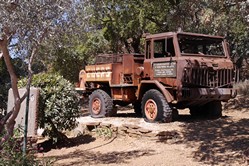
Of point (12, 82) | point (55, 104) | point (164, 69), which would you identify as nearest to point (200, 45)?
point (164, 69)

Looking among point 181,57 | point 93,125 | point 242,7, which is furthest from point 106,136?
point 242,7

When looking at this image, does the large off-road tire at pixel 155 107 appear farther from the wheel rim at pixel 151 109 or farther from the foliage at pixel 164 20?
the foliage at pixel 164 20

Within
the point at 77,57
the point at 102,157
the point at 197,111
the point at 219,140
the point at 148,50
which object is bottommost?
the point at 102,157

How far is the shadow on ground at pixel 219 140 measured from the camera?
24.0ft

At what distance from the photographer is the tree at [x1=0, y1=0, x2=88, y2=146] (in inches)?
206

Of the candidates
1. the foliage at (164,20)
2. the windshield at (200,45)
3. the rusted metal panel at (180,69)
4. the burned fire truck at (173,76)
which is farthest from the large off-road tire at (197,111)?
the foliage at (164,20)

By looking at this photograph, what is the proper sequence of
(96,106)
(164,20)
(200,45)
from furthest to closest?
(164,20) < (96,106) < (200,45)

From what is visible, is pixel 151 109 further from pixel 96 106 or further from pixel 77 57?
pixel 77 57

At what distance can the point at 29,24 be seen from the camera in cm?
532

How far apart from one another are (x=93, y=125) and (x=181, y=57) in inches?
119

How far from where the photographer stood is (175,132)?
9.30 m

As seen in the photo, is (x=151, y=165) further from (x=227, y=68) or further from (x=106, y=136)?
(x=227, y=68)

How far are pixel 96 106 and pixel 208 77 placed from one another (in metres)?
4.01

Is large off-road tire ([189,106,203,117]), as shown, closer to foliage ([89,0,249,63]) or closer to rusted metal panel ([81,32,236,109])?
rusted metal panel ([81,32,236,109])
